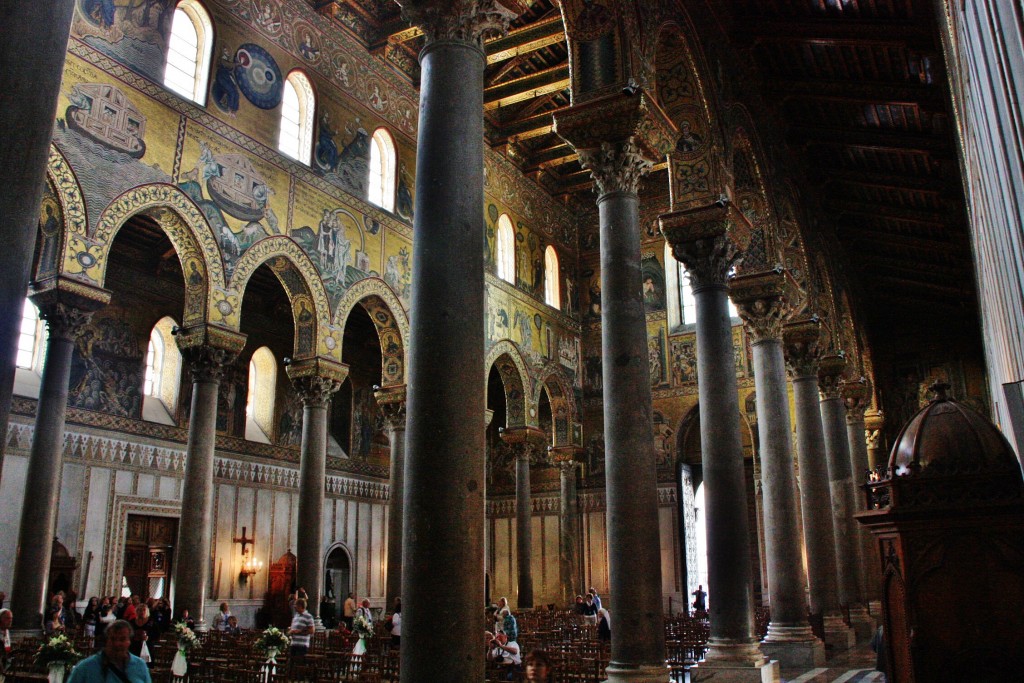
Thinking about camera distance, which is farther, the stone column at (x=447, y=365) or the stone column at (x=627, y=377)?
the stone column at (x=627, y=377)

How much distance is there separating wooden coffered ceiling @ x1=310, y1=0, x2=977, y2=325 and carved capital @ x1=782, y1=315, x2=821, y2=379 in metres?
3.31

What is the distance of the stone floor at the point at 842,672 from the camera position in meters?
9.99

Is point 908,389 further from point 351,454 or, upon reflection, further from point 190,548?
point 190,548

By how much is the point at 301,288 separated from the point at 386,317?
8.25ft

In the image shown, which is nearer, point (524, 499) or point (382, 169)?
point (382, 169)

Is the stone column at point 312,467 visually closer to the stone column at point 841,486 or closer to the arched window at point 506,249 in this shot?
the arched window at point 506,249

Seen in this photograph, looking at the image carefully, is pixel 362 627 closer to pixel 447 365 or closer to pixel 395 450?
pixel 395 450

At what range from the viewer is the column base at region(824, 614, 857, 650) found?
1340cm

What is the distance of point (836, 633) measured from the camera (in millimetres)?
13422

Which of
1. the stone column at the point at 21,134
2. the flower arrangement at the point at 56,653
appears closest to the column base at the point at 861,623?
the flower arrangement at the point at 56,653

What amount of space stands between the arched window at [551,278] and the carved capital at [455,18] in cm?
1801

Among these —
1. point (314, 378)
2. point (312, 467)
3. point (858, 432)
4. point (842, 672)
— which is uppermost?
point (314, 378)

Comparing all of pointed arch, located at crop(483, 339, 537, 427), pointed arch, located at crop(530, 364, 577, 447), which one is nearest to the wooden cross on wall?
pointed arch, located at crop(483, 339, 537, 427)

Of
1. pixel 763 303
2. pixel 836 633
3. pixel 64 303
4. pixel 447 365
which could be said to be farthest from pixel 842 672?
pixel 64 303
